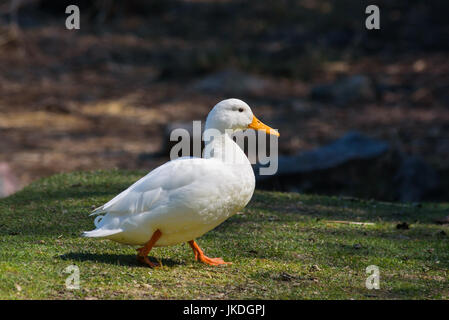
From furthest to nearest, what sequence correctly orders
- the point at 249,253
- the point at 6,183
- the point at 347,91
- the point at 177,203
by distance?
1. the point at 347,91
2. the point at 6,183
3. the point at 249,253
4. the point at 177,203

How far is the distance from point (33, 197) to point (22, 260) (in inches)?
107

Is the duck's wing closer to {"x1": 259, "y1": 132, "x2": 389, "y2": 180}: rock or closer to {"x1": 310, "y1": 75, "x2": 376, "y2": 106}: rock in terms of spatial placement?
{"x1": 259, "y1": 132, "x2": 389, "y2": 180}: rock

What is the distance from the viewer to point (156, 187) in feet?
18.0

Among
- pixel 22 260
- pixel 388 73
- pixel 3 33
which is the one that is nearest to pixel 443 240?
pixel 22 260

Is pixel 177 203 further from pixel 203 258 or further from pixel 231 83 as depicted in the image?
pixel 231 83

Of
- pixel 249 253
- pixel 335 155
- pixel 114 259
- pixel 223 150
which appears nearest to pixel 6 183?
pixel 335 155

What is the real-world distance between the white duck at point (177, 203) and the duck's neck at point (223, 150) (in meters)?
0.01

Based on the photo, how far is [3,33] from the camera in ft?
70.0

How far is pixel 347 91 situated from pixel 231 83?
125 inches

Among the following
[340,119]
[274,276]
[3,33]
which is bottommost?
[274,276]

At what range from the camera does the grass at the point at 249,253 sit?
5.18 meters

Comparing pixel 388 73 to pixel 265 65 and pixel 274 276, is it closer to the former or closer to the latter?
pixel 265 65

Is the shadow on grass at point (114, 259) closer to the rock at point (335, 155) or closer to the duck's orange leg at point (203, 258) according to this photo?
the duck's orange leg at point (203, 258)

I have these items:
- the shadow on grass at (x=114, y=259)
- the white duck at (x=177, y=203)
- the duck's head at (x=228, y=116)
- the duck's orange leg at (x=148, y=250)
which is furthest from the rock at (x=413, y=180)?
the duck's orange leg at (x=148, y=250)
